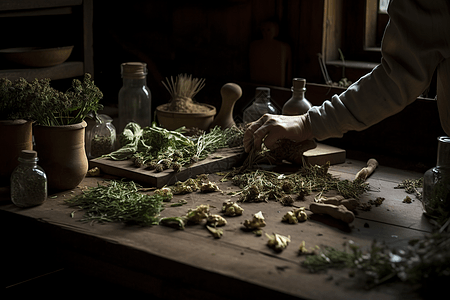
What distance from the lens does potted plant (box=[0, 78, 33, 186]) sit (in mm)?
1567

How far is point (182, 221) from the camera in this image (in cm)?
145

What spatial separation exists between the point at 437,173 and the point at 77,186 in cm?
116

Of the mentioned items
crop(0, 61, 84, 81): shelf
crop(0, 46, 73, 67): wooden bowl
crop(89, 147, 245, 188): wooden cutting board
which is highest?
crop(0, 46, 73, 67): wooden bowl

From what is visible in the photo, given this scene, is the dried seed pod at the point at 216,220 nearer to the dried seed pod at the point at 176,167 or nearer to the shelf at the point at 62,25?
the dried seed pod at the point at 176,167

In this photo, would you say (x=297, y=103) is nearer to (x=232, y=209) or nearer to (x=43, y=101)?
(x=232, y=209)

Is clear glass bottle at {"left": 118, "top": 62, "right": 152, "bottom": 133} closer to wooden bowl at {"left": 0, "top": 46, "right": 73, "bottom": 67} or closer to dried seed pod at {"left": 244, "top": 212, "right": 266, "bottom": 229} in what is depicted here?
wooden bowl at {"left": 0, "top": 46, "right": 73, "bottom": 67}

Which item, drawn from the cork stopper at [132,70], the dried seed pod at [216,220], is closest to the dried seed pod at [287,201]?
the dried seed pod at [216,220]

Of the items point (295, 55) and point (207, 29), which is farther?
point (207, 29)

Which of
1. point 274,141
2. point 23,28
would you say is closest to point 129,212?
point 274,141

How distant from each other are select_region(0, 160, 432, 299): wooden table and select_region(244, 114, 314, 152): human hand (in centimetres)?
32

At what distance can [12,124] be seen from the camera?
1.59 m

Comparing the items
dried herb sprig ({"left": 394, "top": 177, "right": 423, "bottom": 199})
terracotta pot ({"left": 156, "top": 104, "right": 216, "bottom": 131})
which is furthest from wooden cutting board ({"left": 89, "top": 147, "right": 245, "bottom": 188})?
dried herb sprig ({"left": 394, "top": 177, "right": 423, "bottom": 199})

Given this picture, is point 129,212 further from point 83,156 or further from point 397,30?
point 397,30

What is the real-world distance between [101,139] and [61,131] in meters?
0.37
